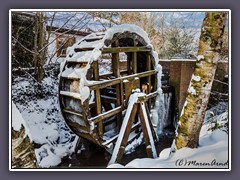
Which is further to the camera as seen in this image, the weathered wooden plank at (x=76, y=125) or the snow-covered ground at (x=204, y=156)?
the weathered wooden plank at (x=76, y=125)

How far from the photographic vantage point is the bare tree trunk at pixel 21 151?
2395mm

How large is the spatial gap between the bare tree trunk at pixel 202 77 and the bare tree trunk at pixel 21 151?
5.49 feet

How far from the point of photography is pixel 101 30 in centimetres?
340

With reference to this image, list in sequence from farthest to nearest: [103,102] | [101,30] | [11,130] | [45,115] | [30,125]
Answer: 1. [103,102]
2. [101,30]
3. [45,115]
4. [30,125]
5. [11,130]

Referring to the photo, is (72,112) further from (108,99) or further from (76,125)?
(108,99)

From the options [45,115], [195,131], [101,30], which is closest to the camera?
[195,131]

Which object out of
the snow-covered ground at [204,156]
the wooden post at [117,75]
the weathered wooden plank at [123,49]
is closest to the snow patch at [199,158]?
the snow-covered ground at [204,156]

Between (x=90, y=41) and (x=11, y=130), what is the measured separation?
148cm

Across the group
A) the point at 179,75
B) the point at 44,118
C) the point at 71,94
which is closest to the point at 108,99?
the point at 71,94

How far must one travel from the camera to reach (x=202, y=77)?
249cm

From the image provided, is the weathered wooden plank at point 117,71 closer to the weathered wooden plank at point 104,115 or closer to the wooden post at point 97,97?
the weathered wooden plank at point 104,115
